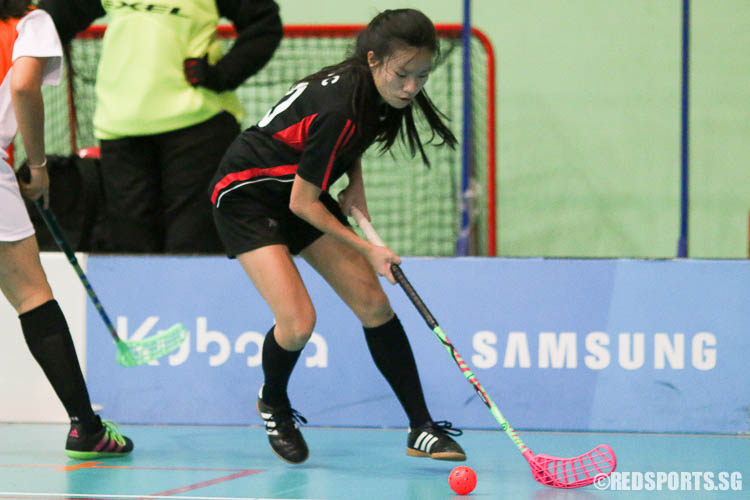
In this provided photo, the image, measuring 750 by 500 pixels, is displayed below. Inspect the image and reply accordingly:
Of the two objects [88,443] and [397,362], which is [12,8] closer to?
[88,443]

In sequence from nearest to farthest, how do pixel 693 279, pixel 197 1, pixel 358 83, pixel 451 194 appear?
pixel 358 83 → pixel 693 279 → pixel 197 1 → pixel 451 194

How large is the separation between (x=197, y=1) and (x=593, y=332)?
5.79 feet

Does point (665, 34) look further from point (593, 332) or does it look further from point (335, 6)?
point (593, 332)

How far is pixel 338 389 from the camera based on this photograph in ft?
10.7

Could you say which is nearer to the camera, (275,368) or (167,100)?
(275,368)

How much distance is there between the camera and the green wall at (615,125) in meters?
4.65

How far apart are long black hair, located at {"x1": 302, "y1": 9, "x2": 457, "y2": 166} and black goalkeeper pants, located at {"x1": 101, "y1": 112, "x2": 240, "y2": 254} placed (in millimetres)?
999

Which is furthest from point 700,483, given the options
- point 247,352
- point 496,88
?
point 496,88

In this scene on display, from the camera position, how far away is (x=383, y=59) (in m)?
2.45

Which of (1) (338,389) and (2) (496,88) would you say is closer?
(1) (338,389)

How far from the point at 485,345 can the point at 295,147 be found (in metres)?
0.98

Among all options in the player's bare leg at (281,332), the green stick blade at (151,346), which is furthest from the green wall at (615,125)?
the player's bare leg at (281,332)

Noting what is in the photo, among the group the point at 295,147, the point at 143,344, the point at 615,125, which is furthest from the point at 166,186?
the point at 615,125

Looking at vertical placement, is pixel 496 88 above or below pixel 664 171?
above
